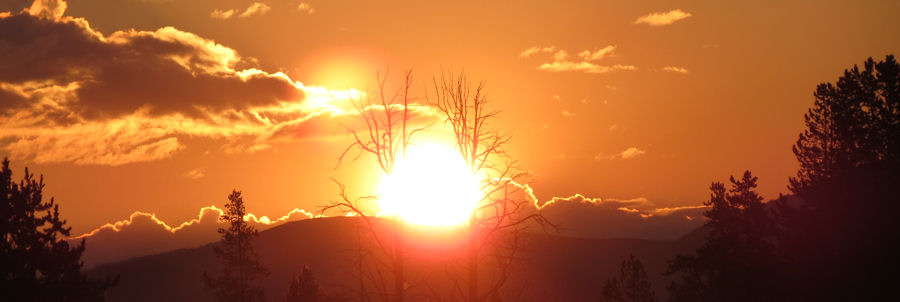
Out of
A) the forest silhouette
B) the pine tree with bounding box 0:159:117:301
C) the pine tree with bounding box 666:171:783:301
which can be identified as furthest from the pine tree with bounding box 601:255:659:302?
the pine tree with bounding box 0:159:117:301

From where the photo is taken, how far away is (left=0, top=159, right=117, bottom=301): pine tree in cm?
3344

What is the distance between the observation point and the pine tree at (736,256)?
127ft

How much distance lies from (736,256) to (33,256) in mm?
36208

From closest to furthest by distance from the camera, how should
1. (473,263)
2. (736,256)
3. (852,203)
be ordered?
(473,263) < (852,203) < (736,256)

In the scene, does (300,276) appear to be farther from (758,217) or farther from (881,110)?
(881,110)

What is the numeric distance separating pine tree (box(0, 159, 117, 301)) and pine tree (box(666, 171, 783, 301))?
105ft

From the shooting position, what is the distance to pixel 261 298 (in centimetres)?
6675

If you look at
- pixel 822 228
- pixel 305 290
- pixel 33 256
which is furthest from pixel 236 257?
pixel 822 228

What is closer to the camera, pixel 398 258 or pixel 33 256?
pixel 398 258

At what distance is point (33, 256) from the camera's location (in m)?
34.5

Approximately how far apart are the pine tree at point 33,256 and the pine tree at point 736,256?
32.0 meters

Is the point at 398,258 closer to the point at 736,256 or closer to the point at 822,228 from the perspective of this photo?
the point at 822,228

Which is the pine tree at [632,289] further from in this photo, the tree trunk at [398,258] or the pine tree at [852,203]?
the tree trunk at [398,258]

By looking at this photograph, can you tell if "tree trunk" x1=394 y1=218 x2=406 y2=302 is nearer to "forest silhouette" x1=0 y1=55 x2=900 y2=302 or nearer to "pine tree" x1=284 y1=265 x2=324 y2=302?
"forest silhouette" x1=0 y1=55 x2=900 y2=302
